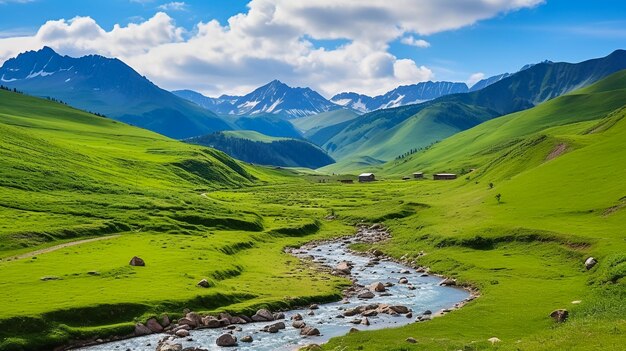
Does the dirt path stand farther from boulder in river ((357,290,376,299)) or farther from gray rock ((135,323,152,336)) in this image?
boulder in river ((357,290,376,299))

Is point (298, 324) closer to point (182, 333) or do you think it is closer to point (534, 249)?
point (182, 333)

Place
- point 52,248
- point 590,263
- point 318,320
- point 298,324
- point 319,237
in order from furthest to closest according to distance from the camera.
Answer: point 319,237 → point 52,248 → point 590,263 → point 318,320 → point 298,324

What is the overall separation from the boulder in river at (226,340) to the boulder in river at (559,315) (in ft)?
101

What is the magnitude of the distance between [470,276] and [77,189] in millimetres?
112409

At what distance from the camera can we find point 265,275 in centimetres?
8162

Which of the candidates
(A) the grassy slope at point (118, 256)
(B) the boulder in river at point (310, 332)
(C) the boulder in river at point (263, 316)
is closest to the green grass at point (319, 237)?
(A) the grassy slope at point (118, 256)

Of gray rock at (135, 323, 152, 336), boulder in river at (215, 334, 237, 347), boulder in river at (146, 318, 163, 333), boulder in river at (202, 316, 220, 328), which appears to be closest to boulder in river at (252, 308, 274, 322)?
boulder in river at (202, 316, 220, 328)

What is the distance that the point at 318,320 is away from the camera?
195 feet

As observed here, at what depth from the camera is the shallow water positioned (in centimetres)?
5084

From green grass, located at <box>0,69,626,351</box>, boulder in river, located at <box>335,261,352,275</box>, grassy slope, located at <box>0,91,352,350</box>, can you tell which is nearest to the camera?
green grass, located at <box>0,69,626,351</box>

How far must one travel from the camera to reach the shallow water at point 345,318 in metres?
50.8

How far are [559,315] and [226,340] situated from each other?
31.8 metres

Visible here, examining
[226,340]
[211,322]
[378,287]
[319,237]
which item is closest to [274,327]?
[226,340]

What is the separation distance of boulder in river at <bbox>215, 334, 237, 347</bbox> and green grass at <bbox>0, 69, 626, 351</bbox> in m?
10.1
